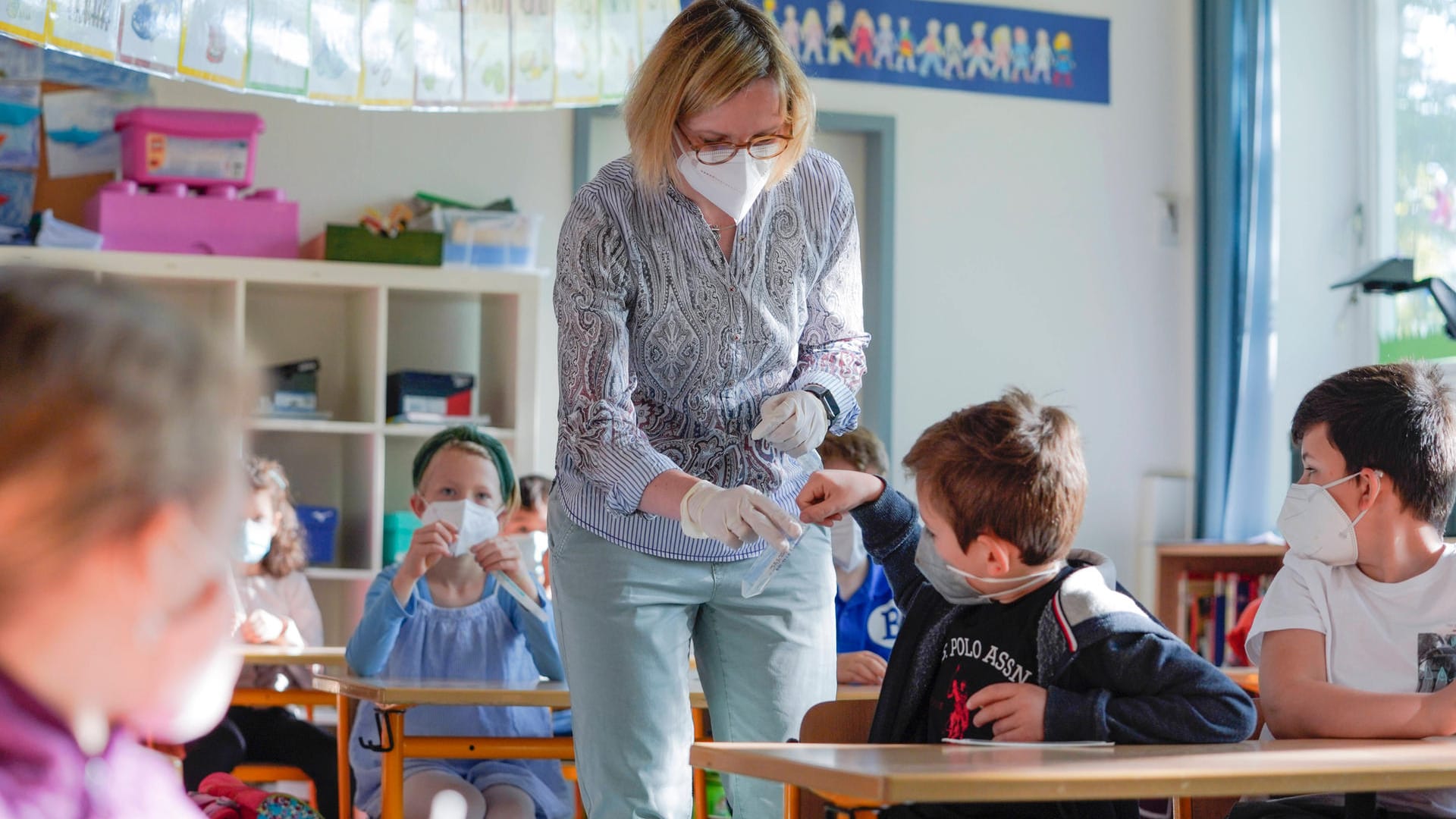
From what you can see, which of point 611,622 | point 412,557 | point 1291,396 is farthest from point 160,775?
point 1291,396

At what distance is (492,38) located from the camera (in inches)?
137

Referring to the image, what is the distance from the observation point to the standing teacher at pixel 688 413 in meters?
1.71

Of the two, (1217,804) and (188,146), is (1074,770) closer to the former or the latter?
(1217,804)

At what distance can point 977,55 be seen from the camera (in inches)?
208

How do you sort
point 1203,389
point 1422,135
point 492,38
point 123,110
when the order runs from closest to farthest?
point 492,38, point 123,110, point 1422,135, point 1203,389

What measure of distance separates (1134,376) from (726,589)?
155 inches

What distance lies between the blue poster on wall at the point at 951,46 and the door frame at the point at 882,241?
162 millimetres

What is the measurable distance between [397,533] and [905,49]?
2384 mm

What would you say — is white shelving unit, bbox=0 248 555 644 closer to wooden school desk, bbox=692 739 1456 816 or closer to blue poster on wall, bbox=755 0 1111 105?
blue poster on wall, bbox=755 0 1111 105

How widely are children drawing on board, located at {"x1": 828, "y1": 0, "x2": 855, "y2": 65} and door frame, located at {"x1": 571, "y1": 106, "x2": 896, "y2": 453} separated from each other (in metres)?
0.19

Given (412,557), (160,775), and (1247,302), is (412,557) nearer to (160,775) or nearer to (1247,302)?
(160,775)

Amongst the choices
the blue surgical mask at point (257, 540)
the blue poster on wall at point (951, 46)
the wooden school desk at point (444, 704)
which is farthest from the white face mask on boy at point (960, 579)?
the blue poster on wall at point (951, 46)

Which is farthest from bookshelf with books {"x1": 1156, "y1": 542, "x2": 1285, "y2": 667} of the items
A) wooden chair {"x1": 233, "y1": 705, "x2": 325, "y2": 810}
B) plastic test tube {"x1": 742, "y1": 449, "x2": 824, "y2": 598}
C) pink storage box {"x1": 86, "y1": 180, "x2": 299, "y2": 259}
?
plastic test tube {"x1": 742, "y1": 449, "x2": 824, "y2": 598}

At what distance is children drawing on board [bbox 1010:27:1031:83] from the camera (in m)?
5.30
